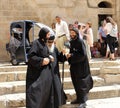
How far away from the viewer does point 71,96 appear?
7570 mm

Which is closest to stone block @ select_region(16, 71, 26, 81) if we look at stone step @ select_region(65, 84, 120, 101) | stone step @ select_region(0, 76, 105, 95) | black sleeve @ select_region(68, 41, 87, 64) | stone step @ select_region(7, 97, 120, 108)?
stone step @ select_region(0, 76, 105, 95)

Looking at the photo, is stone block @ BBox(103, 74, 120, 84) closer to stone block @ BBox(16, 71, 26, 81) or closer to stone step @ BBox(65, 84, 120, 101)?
stone step @ BBox(65, 84, 120, 101)

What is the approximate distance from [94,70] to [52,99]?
11.9ft

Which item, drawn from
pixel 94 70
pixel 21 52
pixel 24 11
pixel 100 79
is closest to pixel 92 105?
pixel 100 79

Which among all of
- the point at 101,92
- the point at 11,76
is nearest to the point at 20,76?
the point at 11,76

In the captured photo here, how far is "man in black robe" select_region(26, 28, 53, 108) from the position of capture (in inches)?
222

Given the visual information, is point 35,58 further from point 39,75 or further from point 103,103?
point 103,103

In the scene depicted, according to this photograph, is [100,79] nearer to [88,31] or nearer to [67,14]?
[88,31]

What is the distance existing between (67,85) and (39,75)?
253cm

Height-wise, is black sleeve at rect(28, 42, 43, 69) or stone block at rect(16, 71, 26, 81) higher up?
black sleeve at rect(28, 42, 43, 69)

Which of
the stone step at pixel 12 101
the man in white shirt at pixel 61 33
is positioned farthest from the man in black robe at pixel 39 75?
the man in white shirt at pixel 61 33

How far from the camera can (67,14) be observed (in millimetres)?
14883

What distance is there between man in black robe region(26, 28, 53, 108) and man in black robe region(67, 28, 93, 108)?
2.94 ft

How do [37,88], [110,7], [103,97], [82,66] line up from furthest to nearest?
1. [110,7]
2. [103,97]
3. [82,66]
4. [37,88]
